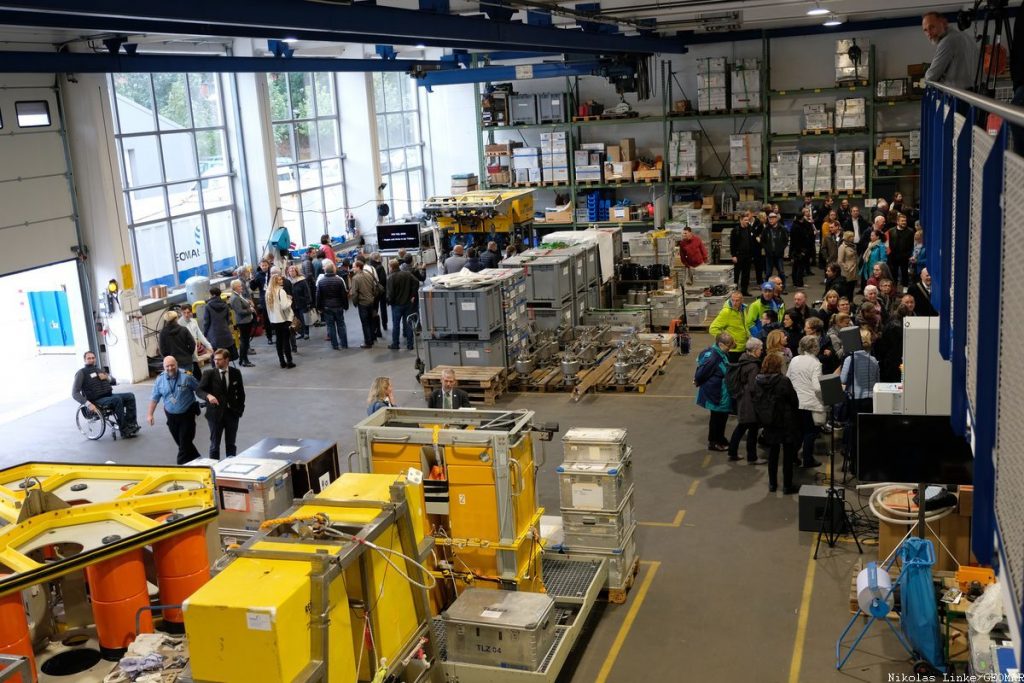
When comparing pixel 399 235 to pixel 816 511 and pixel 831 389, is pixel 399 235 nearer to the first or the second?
pixel 816 511

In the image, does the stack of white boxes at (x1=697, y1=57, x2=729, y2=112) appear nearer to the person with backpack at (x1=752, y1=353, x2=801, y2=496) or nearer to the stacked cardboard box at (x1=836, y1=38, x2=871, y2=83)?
the stacked cardboard box at (x1=836, y1=38, x2=871, y2=83)

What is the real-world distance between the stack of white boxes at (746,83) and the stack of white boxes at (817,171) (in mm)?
1974

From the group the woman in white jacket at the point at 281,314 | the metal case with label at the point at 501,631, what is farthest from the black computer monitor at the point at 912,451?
the woman in white jacket at the point at 281,314

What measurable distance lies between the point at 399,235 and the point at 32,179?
10016 millimetres

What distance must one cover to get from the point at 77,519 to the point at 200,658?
1629 millimetres

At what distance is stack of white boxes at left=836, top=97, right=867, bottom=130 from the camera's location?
986 inches

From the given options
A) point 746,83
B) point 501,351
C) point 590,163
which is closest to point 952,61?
point 501,351

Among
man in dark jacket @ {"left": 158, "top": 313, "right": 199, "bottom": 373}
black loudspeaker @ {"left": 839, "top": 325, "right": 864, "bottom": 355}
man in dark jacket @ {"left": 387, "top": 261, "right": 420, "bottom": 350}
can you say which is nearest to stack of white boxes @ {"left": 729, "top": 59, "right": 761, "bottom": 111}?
man in dark jacket @ {"left": 387, "top": 261, "right": 420, "bottom": 350}

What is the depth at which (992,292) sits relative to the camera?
→ 3.03 m

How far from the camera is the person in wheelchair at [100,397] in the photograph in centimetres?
1475

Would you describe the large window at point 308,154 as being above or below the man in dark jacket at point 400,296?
above

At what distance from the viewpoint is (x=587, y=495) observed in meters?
9.05

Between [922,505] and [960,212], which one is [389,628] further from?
[922,505]

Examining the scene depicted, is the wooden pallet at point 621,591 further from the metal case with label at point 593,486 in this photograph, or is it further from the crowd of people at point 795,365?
the crowd of people at point 795,365
